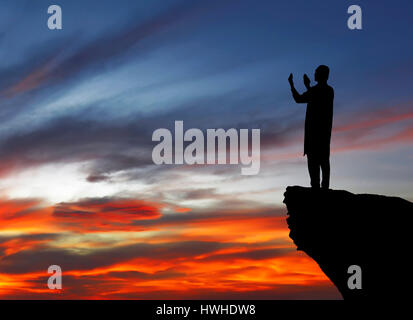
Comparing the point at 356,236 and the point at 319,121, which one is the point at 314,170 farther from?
the point at 356,236

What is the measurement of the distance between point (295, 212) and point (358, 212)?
2457mm

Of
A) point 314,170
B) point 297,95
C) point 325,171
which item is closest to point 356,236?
point 325,171

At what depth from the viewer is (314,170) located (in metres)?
14.4

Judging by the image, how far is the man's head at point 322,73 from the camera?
14266 millimetres

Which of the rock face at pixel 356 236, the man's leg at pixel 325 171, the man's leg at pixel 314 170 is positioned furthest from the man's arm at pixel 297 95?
the rock face at pixel 356 236

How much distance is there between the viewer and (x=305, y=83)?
14.5 metres

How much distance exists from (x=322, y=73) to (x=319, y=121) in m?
1.36

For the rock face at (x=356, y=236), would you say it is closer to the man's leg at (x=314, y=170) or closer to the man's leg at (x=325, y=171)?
the man's leg at (x=314, y=170)

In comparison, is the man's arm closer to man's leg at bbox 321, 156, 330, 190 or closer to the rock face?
man's leg at bbox 321, 156, 330, 190

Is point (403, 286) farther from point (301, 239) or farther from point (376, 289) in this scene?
point (301, 239)

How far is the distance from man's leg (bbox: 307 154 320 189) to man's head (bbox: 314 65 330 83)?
2207 millimetres

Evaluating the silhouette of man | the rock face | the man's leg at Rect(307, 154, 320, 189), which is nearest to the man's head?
the silhouette of man
